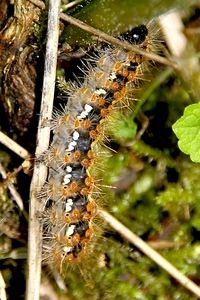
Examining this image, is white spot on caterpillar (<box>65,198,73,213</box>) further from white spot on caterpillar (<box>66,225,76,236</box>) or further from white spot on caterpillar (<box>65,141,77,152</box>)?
white spot on caterpillar (<box>65,141,77,152</box>)

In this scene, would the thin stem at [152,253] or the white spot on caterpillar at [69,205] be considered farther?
the thin stem at [152,253]

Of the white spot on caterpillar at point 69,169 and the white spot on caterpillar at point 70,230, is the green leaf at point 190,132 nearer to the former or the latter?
the white spot on caterpillar at point 69,169

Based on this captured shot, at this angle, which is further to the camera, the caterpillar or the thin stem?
the thin stem

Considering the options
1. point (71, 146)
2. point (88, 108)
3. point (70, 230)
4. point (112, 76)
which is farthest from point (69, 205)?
point (112, 76)

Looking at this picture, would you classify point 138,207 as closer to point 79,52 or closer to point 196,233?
point 196,233

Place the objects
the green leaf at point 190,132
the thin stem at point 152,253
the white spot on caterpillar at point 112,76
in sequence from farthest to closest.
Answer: the thin stem at point 152,253, the white spot on caterpillar at point 112,76, the green leaf at point 190,132

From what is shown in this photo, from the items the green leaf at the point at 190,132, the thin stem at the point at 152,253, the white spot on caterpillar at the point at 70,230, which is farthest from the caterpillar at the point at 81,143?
the green leaf at the point at 190,132

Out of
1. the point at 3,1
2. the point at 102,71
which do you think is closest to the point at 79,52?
the point at 102,71

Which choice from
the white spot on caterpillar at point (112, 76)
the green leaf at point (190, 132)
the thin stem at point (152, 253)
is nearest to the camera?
the green leaf at point (190, 132)

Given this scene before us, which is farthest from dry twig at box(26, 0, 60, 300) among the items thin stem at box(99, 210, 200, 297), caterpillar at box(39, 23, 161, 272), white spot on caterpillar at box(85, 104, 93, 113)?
thin stem at box(99, 210, 200, 297)
